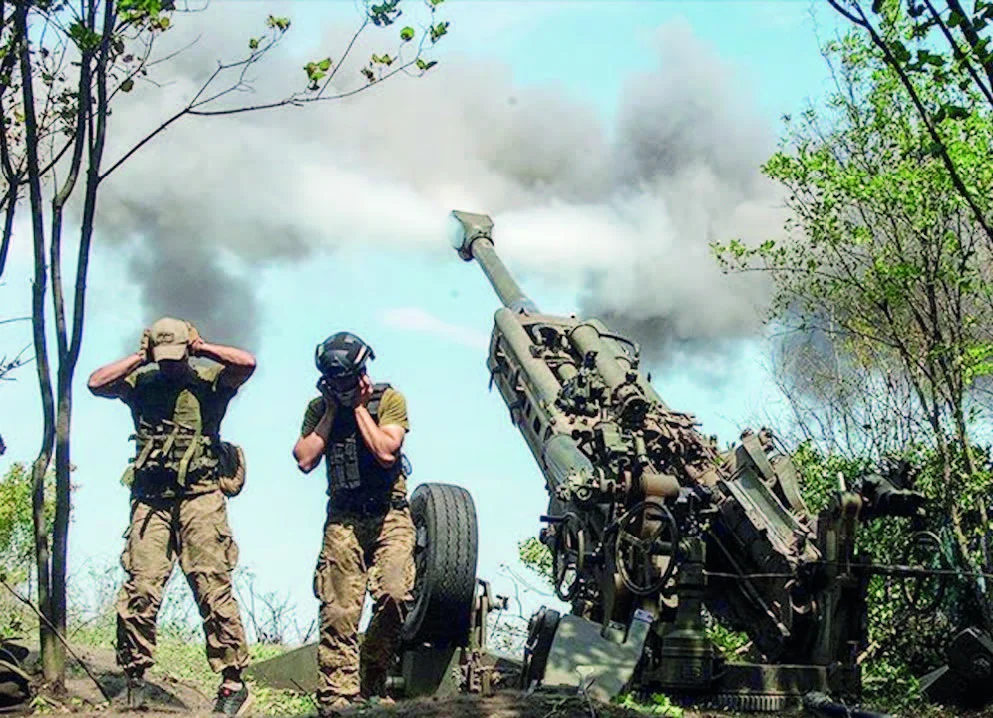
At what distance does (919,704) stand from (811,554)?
1578 millimetres

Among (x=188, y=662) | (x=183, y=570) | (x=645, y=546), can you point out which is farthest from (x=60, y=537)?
(x=645, y=546)

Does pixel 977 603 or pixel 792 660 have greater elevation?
pixel 977 603

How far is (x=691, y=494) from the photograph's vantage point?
7.50 meters

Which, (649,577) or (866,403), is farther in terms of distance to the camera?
(866,403)

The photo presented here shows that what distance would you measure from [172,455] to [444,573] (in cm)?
153

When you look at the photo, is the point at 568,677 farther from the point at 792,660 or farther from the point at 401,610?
the point at 792,660

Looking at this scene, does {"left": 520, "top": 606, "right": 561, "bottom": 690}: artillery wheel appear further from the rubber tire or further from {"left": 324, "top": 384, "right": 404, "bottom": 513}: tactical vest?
{"left": 324, "top": 384, "right": 404, "bottom": 513}: tactical vest

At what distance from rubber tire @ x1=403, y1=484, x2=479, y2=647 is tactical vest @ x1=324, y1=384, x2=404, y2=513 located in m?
0.56

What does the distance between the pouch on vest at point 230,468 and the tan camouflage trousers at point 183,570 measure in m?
0.11

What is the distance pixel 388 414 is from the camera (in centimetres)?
730

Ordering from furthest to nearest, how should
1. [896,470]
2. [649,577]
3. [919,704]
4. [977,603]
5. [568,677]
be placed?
1. [977,603]
2. [919,704]
3. [896,470]
4. [649,577]
5. [568,677]

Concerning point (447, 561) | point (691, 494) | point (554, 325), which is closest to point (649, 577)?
point (691, 494)

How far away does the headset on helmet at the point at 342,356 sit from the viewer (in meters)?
7.09

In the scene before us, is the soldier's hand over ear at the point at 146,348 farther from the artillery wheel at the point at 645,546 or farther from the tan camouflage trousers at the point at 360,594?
the artillery wheel at the point at 645,546
